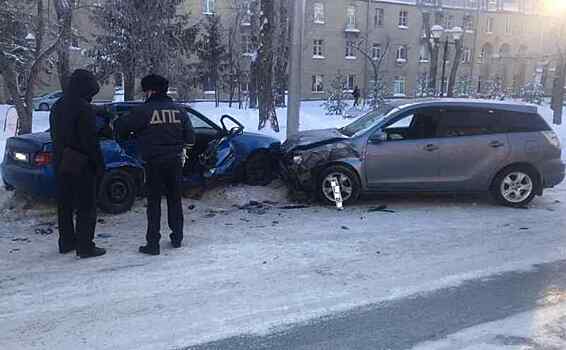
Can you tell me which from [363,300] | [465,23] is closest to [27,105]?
[363,300]

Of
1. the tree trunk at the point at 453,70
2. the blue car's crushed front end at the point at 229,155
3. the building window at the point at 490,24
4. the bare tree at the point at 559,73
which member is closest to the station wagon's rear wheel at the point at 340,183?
the blue car's crushed front end at the point at 229,155

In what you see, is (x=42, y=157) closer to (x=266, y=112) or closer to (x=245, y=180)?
(x=245, y=180)

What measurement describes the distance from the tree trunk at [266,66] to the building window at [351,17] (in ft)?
118

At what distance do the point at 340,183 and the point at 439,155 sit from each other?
146 cm

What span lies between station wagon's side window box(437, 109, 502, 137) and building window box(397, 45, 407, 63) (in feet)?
160

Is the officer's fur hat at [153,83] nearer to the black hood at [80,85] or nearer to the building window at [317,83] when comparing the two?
the black hood at [80,85]

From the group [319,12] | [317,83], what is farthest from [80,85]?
[319,12]

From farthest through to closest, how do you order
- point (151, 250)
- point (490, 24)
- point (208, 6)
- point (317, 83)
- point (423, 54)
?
point (490, 24), point (423, 54), point (317, 83), point (208, 6), point (151, 250)

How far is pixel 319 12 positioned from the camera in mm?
50938

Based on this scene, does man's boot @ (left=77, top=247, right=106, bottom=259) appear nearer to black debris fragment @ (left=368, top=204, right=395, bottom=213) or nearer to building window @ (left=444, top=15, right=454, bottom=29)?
black debris fragment @ (left=368, top=204, right=395, bottom=213)

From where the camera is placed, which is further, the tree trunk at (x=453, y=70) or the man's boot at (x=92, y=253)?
the tree trunk at (x=453, y=70)

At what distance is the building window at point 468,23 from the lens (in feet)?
187

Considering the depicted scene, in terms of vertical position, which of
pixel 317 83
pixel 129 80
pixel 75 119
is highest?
pixel 317 83

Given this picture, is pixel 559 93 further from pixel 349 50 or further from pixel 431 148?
pixel 349 50
